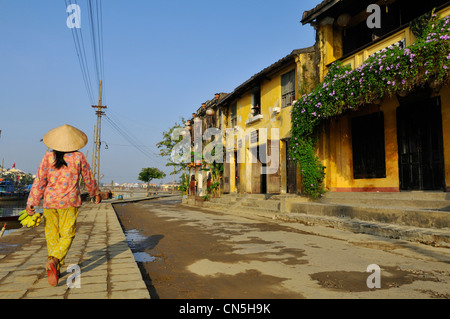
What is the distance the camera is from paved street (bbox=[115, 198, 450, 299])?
3398 millimetres

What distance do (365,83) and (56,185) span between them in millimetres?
8045

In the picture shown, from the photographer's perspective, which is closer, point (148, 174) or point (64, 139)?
point (64, 139)

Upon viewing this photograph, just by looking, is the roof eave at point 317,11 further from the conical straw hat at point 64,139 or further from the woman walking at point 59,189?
the woman walking at point 59,189

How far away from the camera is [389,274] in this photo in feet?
13.1

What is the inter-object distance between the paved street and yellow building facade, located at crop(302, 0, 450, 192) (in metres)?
3.41

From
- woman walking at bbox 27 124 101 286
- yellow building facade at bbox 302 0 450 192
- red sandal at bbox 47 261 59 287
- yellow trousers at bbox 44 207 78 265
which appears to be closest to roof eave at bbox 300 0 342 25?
yellow building facade at bbox 302 0 450 192

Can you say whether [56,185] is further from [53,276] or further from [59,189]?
[53,276]

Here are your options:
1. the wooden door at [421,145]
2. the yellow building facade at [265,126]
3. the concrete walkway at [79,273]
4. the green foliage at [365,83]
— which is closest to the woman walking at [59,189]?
the concrete walkway at [79,273]

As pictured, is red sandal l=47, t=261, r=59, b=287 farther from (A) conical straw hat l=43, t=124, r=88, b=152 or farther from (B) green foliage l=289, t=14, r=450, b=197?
(B) green foliage l=289, t=14, r=450, b=197

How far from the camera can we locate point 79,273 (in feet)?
12.6

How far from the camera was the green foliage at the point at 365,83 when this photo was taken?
721cm

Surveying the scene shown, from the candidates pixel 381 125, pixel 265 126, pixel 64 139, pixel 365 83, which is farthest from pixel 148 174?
pixel 64 139
